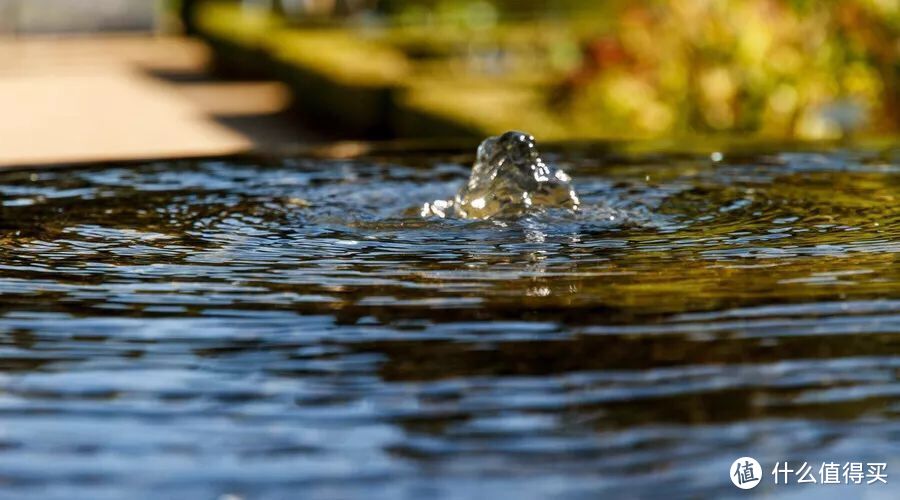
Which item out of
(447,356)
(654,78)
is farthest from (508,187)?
(654,78)

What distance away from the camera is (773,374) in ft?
5.53

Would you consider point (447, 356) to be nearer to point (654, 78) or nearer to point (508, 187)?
point (508, 187)

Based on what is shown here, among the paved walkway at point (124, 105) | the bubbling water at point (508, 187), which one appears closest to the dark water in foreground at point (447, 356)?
the bubbling water at point (508, 187)

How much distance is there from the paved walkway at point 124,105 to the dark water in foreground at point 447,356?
20.7ft

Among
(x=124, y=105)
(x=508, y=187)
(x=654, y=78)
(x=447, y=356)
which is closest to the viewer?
(x=447, y=356)

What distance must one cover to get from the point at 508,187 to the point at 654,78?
20.8 ft

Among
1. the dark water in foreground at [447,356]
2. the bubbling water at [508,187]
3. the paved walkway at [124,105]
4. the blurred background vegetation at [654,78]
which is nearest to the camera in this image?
the dark water in foreground at [447,356]

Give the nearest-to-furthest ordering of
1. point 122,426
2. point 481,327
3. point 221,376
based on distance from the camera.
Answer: point 122,426 → point 221,376 → point 481,327

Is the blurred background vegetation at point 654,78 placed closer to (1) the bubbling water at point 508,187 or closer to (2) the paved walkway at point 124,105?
(2) the paved walkway at point 124,105

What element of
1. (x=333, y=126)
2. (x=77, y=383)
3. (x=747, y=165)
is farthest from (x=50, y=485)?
(x=333, y=126)

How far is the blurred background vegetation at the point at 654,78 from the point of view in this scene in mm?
7668

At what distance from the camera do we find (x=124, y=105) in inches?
612

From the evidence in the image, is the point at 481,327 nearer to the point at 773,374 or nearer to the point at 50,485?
the point at 773,374

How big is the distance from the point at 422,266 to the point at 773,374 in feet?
2.63
